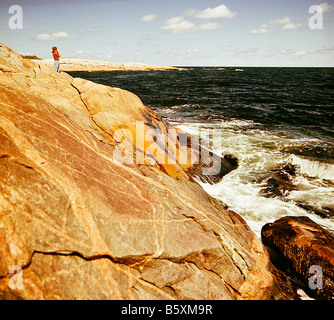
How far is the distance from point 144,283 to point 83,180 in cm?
217

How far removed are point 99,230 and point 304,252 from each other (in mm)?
5425

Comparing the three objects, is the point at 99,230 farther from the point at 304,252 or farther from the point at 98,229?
the point at 304,252

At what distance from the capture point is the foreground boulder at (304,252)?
15.5 feet

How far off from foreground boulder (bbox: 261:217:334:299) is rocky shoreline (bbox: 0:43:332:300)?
0.50 m

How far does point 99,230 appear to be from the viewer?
10.5 feet

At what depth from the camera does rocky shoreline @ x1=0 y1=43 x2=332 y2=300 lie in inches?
109

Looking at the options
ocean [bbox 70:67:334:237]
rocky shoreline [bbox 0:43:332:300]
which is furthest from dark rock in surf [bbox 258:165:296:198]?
rocky shoreline [bbox 0:43:332:300]

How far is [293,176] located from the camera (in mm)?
10328

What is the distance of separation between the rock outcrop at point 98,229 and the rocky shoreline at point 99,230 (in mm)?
15

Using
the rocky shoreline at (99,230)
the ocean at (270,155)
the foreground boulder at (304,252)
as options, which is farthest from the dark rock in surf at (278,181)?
the rocky shoreline at (99,230)

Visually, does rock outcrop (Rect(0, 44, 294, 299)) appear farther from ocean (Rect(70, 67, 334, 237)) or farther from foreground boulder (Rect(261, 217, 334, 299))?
ocean (Rect(70, 67, 334, 237))

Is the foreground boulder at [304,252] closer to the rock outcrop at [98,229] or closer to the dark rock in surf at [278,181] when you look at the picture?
the rock outcrop at [98,229]
